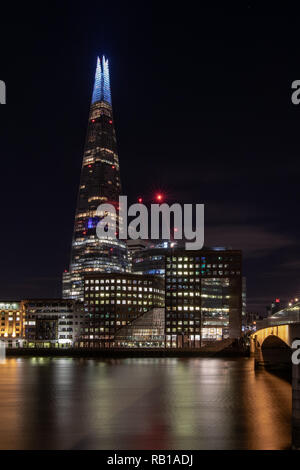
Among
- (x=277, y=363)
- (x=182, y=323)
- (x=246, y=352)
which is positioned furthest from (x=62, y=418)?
(x=182, y=323)

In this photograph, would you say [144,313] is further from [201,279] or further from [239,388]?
[239,388]

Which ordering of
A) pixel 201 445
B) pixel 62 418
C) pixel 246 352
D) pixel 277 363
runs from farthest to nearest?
pixel 246 352
pixel 277 363
pixel 62 418
pixel 201 445

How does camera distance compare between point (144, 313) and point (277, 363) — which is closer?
point (277, 363)

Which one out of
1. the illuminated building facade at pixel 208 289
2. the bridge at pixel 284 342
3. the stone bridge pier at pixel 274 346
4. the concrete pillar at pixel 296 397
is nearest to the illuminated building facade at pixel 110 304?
the illuminated building facade at pixel 208 289

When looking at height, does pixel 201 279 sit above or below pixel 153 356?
above

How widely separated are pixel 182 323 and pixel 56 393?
119 m

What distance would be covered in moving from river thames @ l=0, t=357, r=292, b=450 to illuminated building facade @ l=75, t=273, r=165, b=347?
322ft

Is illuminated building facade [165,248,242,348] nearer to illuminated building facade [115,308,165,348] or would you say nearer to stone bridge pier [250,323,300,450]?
illuminated building facade [115,308,165,348]

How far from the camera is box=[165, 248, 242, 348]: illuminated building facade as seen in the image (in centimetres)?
19212

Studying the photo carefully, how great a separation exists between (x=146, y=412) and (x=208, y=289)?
139 m

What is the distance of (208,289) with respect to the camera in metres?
194

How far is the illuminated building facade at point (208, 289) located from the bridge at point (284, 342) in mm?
76507

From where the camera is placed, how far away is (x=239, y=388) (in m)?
76.5

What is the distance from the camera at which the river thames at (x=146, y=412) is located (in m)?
41.7
